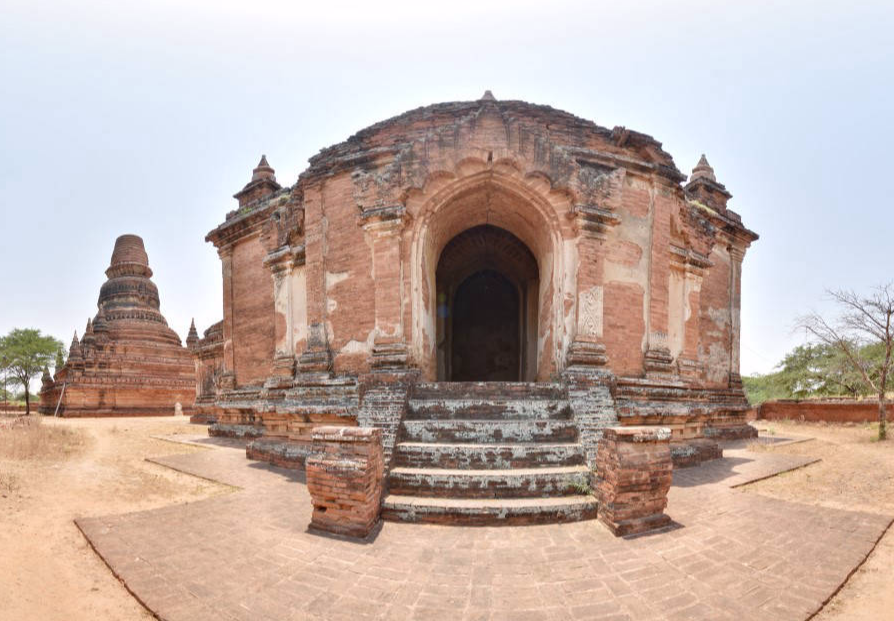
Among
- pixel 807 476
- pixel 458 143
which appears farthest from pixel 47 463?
pixel 807 476

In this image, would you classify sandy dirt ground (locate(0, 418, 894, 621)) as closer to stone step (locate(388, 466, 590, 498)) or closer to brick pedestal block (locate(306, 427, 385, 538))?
brick pedestal block (locate(306, 427, 385, 538))

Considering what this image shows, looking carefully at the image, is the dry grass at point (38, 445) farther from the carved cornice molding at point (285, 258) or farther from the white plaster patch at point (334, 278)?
the white plaster patch at point (334, 278)

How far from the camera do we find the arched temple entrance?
11.4 metres

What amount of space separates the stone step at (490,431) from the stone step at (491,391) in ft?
2.47

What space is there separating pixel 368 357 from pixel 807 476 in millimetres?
7572

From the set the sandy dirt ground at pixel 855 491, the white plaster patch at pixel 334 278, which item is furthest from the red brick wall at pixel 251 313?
the sandy dirt ground at pixel 855 491

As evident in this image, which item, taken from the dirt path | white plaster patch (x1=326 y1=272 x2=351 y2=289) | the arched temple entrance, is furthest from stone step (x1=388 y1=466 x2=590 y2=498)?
the arched temple entrance

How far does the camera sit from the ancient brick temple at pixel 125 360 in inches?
849

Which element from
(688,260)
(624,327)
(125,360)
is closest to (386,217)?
(624,327)

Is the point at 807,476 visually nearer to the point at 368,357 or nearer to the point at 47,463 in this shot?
the point at 368,357

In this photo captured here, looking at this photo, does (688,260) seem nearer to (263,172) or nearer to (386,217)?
(386,217)

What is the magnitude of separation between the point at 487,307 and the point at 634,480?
31.1ft

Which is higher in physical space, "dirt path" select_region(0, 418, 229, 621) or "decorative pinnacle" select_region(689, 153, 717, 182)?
"decorative pinnacle" select_region(689, 153, 717, 182)

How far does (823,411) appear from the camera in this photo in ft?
59.9
